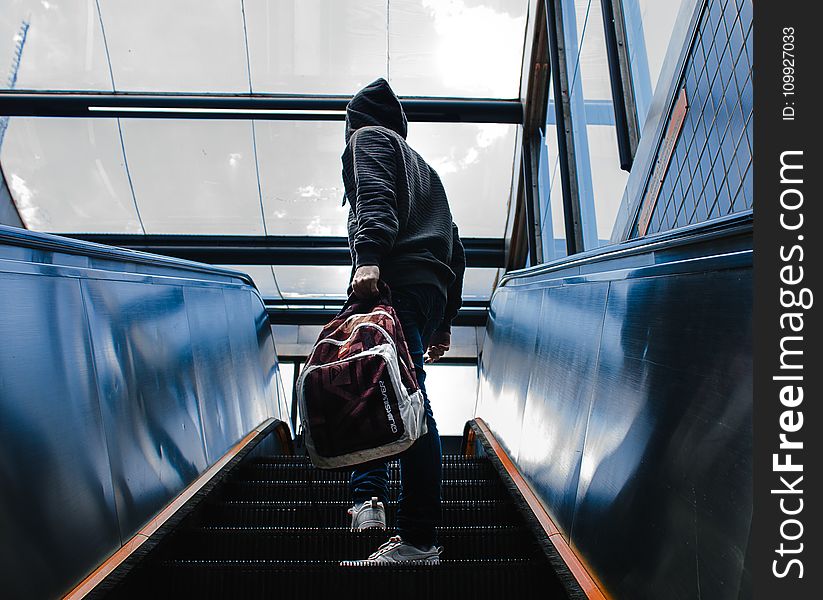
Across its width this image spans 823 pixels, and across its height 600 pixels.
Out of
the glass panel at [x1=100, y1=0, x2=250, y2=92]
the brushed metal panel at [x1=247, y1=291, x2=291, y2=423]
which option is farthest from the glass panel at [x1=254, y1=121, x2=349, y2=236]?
the brushed metal panel at [x1=247, y1=291, x2=291, y2=423]

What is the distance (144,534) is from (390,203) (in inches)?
54.4

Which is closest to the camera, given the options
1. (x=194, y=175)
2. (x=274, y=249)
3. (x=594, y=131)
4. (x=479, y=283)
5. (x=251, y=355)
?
(x=251, y=355)

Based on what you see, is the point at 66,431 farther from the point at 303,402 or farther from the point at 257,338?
the point at 257,338

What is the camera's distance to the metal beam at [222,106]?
9.78m

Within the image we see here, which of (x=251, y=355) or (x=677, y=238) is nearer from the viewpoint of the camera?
(x=677, y=238)

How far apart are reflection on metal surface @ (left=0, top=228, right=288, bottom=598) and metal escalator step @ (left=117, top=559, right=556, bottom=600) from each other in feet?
0.95

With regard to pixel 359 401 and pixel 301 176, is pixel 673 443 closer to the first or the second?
pixel 359 401

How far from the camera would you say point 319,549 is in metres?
2.55

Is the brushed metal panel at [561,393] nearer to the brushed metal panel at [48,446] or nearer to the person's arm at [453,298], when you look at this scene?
the person's arm at [453,298]

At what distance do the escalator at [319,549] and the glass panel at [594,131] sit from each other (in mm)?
3199

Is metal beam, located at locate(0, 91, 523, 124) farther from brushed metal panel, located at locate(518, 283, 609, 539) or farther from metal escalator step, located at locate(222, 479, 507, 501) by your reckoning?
metal escalator step, located at locate(222, 479, 507, 501)

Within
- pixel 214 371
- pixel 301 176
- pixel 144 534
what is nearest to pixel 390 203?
pixel 144 534

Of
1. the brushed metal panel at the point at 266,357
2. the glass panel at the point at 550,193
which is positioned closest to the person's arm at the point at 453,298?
the brushed metal panel at the point at 266,357

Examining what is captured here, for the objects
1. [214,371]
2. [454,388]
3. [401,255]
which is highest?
[401,255]
